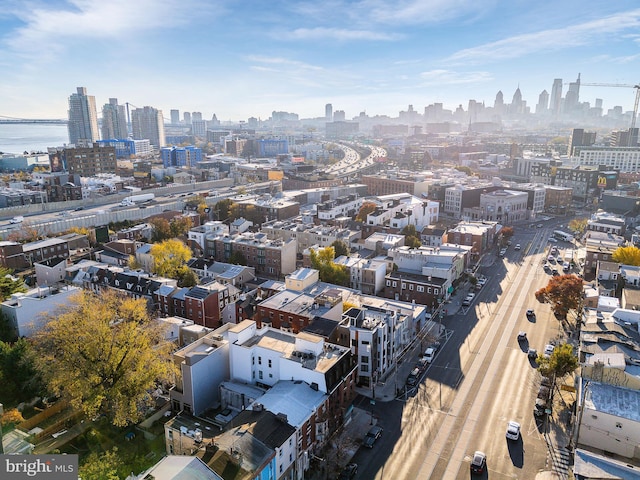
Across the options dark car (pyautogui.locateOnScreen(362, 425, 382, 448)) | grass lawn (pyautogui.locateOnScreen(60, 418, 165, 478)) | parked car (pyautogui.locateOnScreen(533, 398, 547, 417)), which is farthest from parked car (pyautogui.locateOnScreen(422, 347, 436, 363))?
grass lawn (pyautogui.locateOnScreen(60, 418, 165, 478))

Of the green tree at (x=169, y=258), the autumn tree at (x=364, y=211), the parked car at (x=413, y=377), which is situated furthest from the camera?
the autumn tree at (x=364, y=211)

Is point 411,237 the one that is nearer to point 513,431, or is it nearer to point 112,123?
point 513,431

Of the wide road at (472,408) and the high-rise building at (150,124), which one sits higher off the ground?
the high-rise building at (150,124)

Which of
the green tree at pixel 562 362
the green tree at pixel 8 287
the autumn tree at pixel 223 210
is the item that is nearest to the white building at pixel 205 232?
the autumn tree at pixel 223 210

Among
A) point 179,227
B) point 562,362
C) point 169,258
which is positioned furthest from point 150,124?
point 562,362

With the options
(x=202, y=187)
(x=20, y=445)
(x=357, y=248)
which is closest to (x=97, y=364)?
(x=20, y=445)

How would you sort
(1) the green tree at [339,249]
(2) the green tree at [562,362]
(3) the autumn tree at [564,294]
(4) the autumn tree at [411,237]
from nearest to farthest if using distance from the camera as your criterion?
(2) the green tree at [562,362]
(3) the autumn tree at [564,294]
(1) the green tree at [339,249]
(4) the autumn tree at [411,237]

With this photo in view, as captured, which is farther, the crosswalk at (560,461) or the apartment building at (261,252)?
the apartment building at (261,252)

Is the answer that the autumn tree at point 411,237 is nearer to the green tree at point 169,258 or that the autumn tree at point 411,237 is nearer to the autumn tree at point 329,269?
the autumn tree at point 329,269
